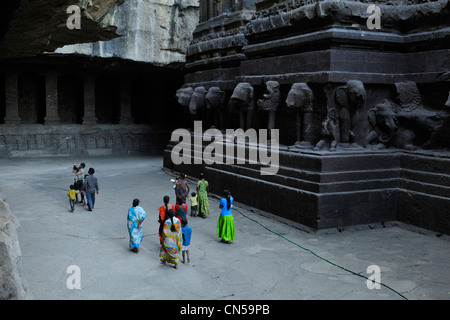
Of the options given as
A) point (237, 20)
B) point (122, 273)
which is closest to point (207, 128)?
point (237, 20)

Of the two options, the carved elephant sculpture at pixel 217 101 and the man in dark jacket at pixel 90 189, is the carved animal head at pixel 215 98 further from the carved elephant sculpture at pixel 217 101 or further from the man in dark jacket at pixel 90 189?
the man in dark jacket at pixel 90 189

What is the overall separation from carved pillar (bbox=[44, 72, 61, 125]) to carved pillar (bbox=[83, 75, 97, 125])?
1121 millimetres

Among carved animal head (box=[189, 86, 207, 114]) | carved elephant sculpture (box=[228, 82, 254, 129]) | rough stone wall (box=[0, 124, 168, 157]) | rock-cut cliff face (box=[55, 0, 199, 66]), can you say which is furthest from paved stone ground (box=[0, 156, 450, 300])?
rough stone wall (box=[0, 124, 168, 157])

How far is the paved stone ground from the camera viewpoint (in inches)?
199

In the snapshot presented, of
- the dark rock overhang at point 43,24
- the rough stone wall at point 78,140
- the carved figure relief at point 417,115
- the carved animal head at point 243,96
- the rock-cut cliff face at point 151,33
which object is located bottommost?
the rough stone wall at point 78,140

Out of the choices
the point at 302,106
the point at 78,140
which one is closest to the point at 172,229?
the point at 302,106

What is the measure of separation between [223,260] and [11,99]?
14.1m

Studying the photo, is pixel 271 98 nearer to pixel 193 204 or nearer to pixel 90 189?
pixel 193 204

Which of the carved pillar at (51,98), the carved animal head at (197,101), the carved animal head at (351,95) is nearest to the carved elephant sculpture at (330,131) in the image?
the carved animal head at (351,95)

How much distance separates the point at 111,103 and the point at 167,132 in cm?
298

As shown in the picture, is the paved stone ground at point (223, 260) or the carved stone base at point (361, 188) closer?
the paved stone ground at point (223, 260)

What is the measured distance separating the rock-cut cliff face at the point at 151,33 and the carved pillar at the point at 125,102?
364cm

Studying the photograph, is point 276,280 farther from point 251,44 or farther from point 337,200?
point 251,44

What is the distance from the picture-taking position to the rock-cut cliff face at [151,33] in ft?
48.3
